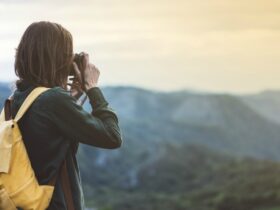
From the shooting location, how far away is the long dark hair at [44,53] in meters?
1.55

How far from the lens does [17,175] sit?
1.51 meters

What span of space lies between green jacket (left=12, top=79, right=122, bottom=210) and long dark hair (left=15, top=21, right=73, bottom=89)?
0.12 ft

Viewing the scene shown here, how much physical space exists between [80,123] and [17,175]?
16cm

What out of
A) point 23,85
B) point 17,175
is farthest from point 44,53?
point 17,175

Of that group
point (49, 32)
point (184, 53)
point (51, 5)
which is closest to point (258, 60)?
point (184, 53)

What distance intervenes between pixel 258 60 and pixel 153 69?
75 cm

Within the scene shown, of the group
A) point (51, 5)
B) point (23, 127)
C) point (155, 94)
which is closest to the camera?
point (23, 127)

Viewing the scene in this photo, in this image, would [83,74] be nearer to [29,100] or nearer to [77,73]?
[77,73]

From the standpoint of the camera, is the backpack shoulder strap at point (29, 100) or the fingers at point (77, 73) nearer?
the backpack shoulder strap at point (29, 100)

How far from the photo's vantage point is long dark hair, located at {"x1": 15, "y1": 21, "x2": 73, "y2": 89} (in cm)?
155

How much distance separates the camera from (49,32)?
61.4 inches

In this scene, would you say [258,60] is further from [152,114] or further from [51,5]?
[51,5]

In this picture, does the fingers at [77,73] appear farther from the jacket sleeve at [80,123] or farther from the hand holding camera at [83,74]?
the jacket sleeve at [80,123]

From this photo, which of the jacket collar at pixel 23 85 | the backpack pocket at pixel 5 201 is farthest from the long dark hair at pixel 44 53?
the backpack pocket at pixel 5 201
